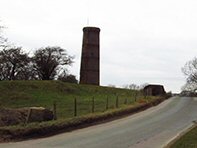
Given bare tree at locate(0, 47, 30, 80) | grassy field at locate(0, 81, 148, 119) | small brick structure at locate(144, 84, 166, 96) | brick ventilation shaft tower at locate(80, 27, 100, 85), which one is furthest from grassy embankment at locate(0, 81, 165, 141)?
bare tree at locate(0, 47, 30, 80)

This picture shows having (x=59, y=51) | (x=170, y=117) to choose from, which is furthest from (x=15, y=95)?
(x=59, y=51)

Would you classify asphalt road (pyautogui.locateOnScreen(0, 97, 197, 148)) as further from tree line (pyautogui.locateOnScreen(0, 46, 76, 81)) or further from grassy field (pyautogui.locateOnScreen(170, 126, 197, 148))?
tree line (pyautogui.locateOnScreen(0, 46, 76, 81))

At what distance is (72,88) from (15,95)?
11722 mm

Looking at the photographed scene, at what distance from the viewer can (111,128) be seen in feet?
89.9

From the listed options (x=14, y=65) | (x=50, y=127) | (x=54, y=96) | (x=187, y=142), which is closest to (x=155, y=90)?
(x=54, y=96)

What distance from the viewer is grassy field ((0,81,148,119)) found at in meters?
40.2

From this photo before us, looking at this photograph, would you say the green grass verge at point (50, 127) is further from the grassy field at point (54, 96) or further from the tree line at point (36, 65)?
the tree line at point (36, 65)

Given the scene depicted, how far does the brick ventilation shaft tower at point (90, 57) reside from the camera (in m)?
74.7

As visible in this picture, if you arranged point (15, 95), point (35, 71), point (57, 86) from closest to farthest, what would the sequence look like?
1. point (15, 95)
2. point (57, 86)
3. point (35, 71)

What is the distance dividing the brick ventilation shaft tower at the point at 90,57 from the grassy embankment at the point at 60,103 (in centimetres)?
1184

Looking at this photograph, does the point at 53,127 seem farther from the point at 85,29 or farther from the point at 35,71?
the point at 35,71

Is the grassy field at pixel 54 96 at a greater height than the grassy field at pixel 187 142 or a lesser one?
greater

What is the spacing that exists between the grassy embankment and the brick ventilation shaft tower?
11836mm

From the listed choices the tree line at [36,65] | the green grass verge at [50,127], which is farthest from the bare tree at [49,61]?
the green grass verge at [50,127]
